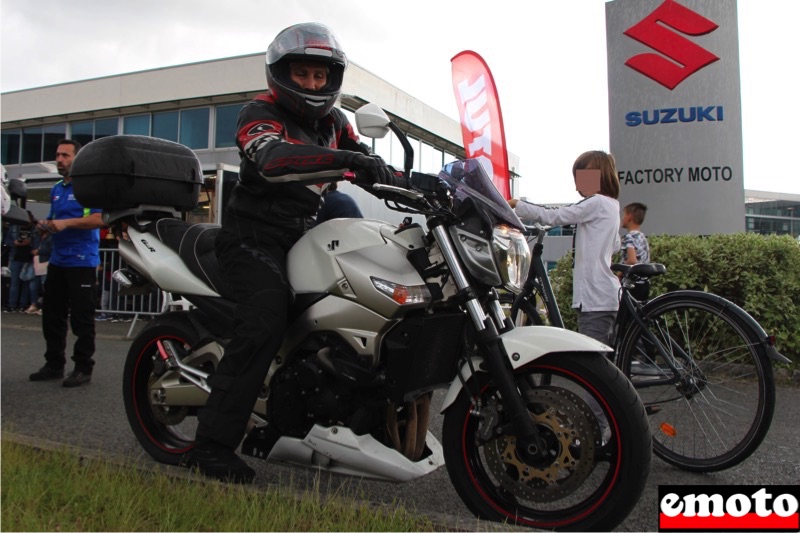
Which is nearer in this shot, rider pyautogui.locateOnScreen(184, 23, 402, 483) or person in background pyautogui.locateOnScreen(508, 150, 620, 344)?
rider pyautogui.locateOnScreen(184, 23, 402, 483)

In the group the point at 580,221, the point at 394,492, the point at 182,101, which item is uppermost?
the point at 182,101

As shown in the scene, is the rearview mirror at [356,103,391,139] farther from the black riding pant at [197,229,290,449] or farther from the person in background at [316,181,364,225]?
the person in background at [316,181,364,225]

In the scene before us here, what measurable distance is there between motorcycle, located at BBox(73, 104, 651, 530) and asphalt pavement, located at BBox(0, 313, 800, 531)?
237 millimetres

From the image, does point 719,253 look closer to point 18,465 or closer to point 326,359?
point 326,359

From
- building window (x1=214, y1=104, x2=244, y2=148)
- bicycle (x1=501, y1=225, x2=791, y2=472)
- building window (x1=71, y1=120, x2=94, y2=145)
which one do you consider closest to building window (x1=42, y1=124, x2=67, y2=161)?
building window (x1=71, y1=120, x2=94, y2=145)

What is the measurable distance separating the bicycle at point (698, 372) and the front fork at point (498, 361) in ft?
4.88

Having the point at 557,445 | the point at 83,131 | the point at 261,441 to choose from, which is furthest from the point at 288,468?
the point at 83,131

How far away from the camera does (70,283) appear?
5.87 metres

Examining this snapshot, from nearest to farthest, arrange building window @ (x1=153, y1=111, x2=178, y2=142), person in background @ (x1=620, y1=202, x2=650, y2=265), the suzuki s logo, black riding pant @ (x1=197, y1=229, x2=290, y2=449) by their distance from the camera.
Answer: black riding pant @ (x1=197, y1=229, x2=290, y2=449) < person in background @ (x1=620, y1=202, x2=650, y2=265) < the suzuki s logo < building window @ (x1=153, y1=111, x2=178, y2=142)

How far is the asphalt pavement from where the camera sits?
10.3 ft

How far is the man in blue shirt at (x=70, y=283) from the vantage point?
5863 millimetres

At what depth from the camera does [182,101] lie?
28328 millimetres

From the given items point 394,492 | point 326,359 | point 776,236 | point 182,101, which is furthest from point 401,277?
point 182,101

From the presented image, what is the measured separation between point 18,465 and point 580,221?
Result: 350 centimetres
